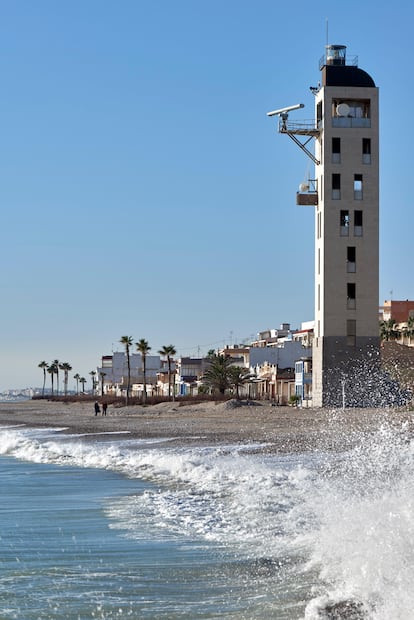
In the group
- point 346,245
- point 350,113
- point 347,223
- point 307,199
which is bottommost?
point 346,245

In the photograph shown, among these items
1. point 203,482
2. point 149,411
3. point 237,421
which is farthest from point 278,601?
point 149,411

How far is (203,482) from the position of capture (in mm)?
19594

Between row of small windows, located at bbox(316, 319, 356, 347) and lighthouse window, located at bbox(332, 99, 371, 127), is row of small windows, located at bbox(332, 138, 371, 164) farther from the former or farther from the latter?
row of small windows, located at bbox(316, 319, 356, 347)

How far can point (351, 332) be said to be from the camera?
186ft

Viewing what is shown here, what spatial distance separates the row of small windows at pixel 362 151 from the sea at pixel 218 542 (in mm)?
36881

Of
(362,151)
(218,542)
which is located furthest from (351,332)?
(218,542)

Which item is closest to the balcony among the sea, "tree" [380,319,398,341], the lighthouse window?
the lighthouse window

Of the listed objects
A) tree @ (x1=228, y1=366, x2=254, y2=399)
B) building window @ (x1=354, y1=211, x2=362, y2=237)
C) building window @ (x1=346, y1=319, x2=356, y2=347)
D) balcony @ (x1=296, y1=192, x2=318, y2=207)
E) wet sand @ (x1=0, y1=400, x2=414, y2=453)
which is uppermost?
balcony @ (x1=296, y1=192, x2=318, y2=207)

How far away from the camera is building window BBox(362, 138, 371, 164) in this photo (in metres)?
57.3

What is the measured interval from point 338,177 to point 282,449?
1283 inches

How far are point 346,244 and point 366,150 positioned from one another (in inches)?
221

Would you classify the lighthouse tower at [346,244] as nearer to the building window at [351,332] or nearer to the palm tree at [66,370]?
the building window at [351,332]

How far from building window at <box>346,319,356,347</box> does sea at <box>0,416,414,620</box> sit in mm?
34420

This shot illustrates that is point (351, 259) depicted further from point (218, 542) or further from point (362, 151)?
point (218, 542)
